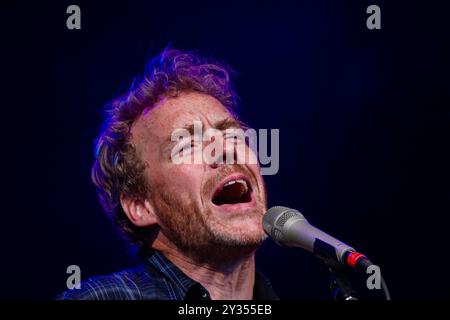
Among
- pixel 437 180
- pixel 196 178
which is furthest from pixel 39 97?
pixel 437 180

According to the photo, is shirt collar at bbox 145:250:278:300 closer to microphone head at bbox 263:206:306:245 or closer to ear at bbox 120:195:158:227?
ear at bbox 120:195:158:227

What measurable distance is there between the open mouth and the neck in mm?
243

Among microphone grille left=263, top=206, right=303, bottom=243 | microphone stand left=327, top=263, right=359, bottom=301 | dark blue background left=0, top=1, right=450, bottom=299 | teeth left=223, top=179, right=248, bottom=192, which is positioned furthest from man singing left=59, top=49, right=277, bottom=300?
microphone stand left=327, top=263, right=359, bottom=301

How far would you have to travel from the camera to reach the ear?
7.59 feet

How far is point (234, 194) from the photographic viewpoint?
241 centimetres

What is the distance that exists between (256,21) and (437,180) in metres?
1.27

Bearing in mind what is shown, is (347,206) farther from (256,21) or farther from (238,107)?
(256,21)

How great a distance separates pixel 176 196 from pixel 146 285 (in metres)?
0.34

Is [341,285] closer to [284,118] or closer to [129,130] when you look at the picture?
[129,130]

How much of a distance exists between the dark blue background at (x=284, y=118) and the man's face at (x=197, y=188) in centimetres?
42

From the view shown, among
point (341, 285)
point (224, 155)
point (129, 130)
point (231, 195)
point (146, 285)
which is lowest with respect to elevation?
point (146, 285)

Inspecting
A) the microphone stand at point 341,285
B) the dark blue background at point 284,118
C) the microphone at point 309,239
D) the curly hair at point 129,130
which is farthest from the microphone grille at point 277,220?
the dark blue background at point 284,118

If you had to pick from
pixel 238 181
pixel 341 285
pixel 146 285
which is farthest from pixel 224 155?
pixel 341 285

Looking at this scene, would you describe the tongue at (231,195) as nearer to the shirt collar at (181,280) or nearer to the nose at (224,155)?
the nose at (224,155)
